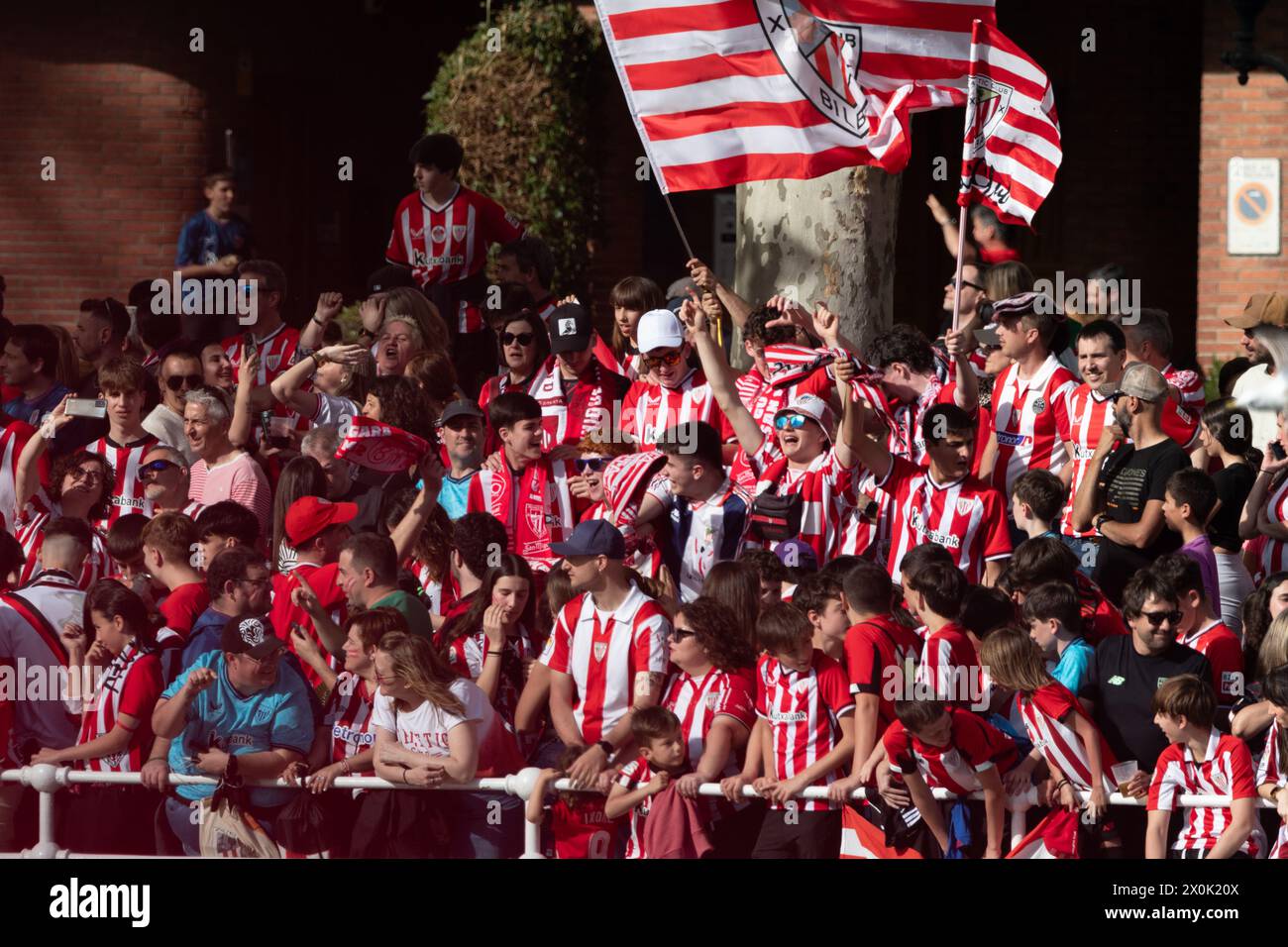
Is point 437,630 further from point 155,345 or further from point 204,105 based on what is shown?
point 204,105

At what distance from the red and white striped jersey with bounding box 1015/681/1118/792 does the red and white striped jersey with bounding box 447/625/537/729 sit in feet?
6.39

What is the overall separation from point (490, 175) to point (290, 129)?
3.37m

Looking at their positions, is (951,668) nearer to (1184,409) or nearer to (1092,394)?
(1092,394)

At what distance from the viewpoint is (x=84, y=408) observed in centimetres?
938

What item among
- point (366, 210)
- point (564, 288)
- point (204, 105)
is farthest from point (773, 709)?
point (366, 210)

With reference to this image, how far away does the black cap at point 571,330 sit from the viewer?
9445 mm

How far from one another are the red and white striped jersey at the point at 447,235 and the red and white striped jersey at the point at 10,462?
273 centimetres

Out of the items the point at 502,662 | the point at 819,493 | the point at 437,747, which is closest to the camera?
the point at 437,747

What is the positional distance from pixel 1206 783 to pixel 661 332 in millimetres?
3203

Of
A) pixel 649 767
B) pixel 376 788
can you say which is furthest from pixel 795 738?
pixel 376 788

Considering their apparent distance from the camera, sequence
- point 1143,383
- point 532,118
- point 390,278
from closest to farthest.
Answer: point 1143,383 → point 390,278 → point 532,118

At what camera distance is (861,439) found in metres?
8.43

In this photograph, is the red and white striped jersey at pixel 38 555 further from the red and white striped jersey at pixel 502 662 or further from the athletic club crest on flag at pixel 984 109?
the athletic club crest on flag at pixel 984 109

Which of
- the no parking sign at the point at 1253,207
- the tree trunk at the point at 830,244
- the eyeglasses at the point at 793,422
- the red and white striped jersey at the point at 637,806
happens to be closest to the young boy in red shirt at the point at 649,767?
the red and white striped jersey at the point at 637,806
